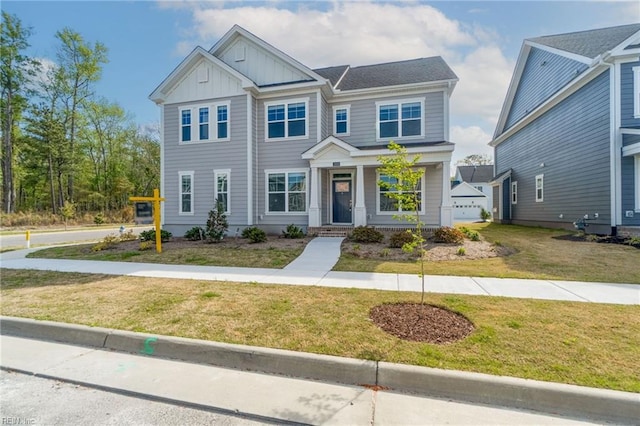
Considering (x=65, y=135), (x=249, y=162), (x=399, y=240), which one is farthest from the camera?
(x=65, y=135)

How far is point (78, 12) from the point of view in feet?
38.3

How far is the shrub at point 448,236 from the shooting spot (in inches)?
429

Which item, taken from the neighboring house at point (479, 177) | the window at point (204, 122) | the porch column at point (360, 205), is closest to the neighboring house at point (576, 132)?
the porch column at point (360, 205)

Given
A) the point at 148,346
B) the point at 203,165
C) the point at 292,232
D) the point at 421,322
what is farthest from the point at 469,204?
the point at 148,346

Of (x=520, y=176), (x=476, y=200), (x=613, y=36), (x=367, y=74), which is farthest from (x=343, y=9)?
(x=476, y=200)

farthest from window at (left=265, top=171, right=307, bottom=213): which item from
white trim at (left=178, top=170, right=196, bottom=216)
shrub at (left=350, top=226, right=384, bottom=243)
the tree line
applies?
the tree line

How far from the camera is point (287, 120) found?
14352mm

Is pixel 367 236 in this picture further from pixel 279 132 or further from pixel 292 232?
pixel 279 132

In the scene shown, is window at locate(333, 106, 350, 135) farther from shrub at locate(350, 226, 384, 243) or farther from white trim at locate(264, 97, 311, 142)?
shrub at locate(350, 226, 384, 243)

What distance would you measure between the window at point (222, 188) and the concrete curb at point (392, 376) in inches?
417

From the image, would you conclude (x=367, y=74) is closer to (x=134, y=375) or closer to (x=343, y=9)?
(x=343, y=9)

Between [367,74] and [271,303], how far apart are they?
560 inches

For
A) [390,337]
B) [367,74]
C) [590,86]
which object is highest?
[367,74]

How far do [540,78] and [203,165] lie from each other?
19.6m
